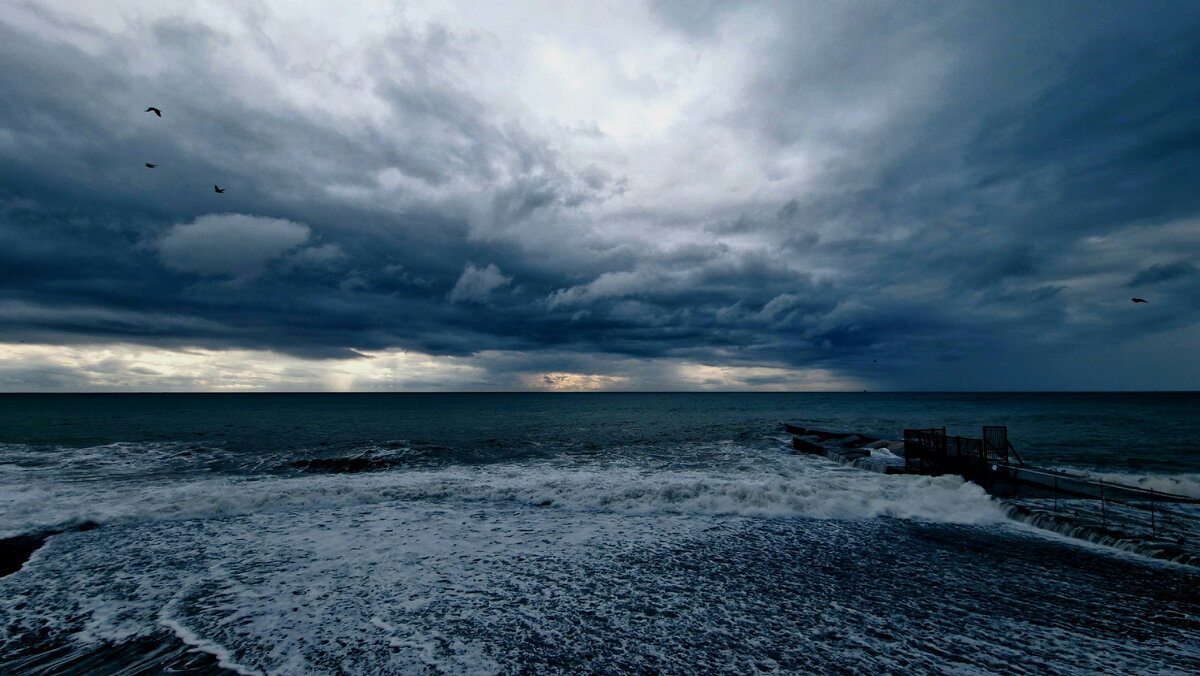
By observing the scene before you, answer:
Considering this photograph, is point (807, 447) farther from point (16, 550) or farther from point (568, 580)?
point (16, 550)

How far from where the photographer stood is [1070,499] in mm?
19219

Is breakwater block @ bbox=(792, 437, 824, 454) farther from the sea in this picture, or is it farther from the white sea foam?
the sea

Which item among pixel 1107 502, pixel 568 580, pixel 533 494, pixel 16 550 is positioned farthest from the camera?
pixel 533 494

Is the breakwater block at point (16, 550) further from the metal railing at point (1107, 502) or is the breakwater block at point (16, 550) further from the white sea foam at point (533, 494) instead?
the metal railing at point (1107, 502)

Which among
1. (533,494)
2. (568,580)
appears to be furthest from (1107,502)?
(533,494)

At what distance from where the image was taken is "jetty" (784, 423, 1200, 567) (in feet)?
47.3

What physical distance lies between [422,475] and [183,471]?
45.5 feet

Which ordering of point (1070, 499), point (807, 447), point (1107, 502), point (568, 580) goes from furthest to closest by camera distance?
1. point (807, 447)
2. point (1070, 499)
3. point (1107, 502)
4. point (568, 580)

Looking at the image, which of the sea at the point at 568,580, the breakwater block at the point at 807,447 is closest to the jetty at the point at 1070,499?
the sea at the point at 568,580

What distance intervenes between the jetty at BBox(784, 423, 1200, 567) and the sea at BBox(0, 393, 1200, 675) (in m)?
0.64

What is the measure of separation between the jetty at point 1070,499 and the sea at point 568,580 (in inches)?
25.3

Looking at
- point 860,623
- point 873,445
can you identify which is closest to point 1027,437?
point 873,445

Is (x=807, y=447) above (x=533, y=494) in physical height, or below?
above

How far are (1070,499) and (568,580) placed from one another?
2076 centimetres
